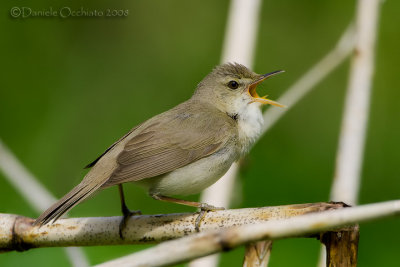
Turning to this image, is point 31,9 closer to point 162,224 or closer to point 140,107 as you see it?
point 140,107

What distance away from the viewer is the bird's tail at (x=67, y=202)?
2.57m

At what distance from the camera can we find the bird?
3059 mm

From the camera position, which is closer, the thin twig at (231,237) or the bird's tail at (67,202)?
the thin twig at (231,237)

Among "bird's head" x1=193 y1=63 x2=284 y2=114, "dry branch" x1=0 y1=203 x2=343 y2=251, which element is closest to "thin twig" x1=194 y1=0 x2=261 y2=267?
"bird's head" x1=193 y1=63 x2=284 y2=114

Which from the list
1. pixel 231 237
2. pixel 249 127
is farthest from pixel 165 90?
pixel 231 237

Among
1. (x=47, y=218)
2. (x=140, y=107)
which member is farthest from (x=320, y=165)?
(x=47, y=218)

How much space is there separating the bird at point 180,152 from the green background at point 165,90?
18.1 inches

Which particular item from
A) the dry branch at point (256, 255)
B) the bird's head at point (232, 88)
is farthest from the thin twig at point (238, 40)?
the dry branch at point (256, 255)

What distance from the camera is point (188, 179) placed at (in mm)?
3207

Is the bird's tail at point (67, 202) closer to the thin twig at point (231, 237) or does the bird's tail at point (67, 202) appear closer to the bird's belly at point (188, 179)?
the bird's belly at point (188, 179)

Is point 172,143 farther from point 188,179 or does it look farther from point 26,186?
point 26,186

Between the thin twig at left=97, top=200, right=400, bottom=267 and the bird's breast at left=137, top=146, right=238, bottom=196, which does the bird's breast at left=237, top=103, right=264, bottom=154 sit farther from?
the thin twig at left=97, top=200, right=400, bottom=267

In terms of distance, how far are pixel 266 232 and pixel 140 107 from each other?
3621 millimetres

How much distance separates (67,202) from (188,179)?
2.39 feet
